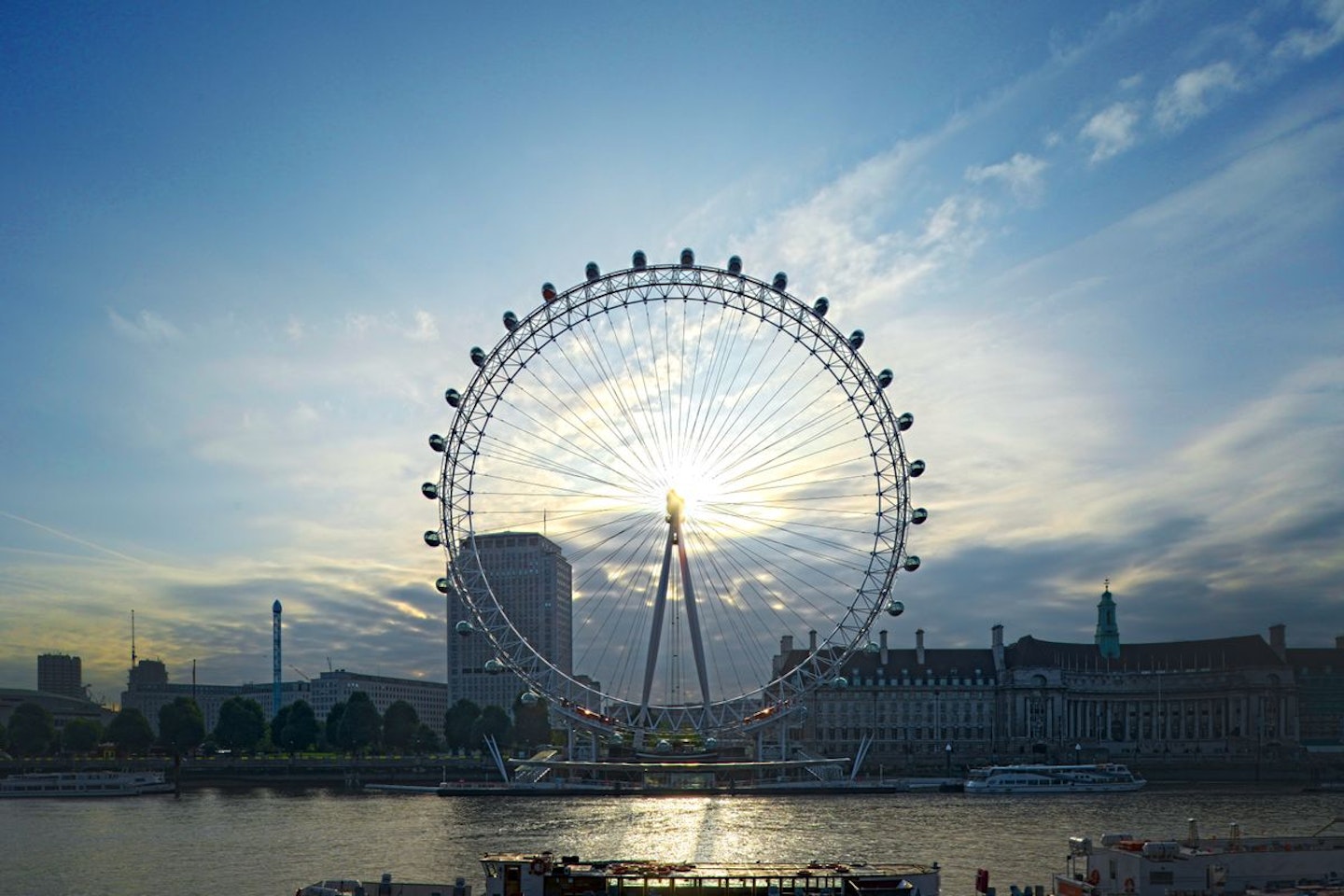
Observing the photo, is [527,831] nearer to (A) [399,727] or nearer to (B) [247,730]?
(A) [399,727]

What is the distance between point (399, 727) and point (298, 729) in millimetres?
14843

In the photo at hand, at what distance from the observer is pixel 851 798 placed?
133 meters

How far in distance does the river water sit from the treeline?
33614mm

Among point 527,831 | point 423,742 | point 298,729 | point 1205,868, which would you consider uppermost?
point 1205,868

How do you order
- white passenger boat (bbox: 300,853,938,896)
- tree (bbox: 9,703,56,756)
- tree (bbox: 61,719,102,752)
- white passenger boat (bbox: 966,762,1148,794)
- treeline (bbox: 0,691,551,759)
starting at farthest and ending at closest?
1. tree (bbox: 61,719,102,752)
2. tree (bbox: 9,703,56,756)
3. treeline (bbox: 0,691,551,759)
4. white passenger boat (bbox: 966,762,1148,794)
5. white passenger boat (bbox: 300,853,938,896)

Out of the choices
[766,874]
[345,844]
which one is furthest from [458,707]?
[766,874]

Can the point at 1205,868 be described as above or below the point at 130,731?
above

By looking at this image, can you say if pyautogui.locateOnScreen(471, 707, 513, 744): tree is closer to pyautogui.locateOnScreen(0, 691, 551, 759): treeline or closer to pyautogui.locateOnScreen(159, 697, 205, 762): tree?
pyautogui.locateOnScreen(0, 691, 551, 759): treeline

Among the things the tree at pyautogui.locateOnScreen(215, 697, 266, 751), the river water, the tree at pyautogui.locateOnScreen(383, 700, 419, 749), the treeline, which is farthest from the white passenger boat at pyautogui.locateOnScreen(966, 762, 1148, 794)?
the tree at pyautogui.locateOnScreen(215, 697, 266, 751)

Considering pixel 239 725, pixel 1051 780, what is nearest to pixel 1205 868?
pixel 1051 780

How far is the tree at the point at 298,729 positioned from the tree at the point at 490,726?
24020 millimetres

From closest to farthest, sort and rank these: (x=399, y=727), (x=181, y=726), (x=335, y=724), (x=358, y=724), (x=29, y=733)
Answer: (x=181, y=726), (x=358, y=724), (x=29, y=733), (x=399, y=727), (x=335, y=724)

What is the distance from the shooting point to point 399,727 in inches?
7160

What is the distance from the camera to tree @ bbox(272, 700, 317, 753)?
17462 centimetres
